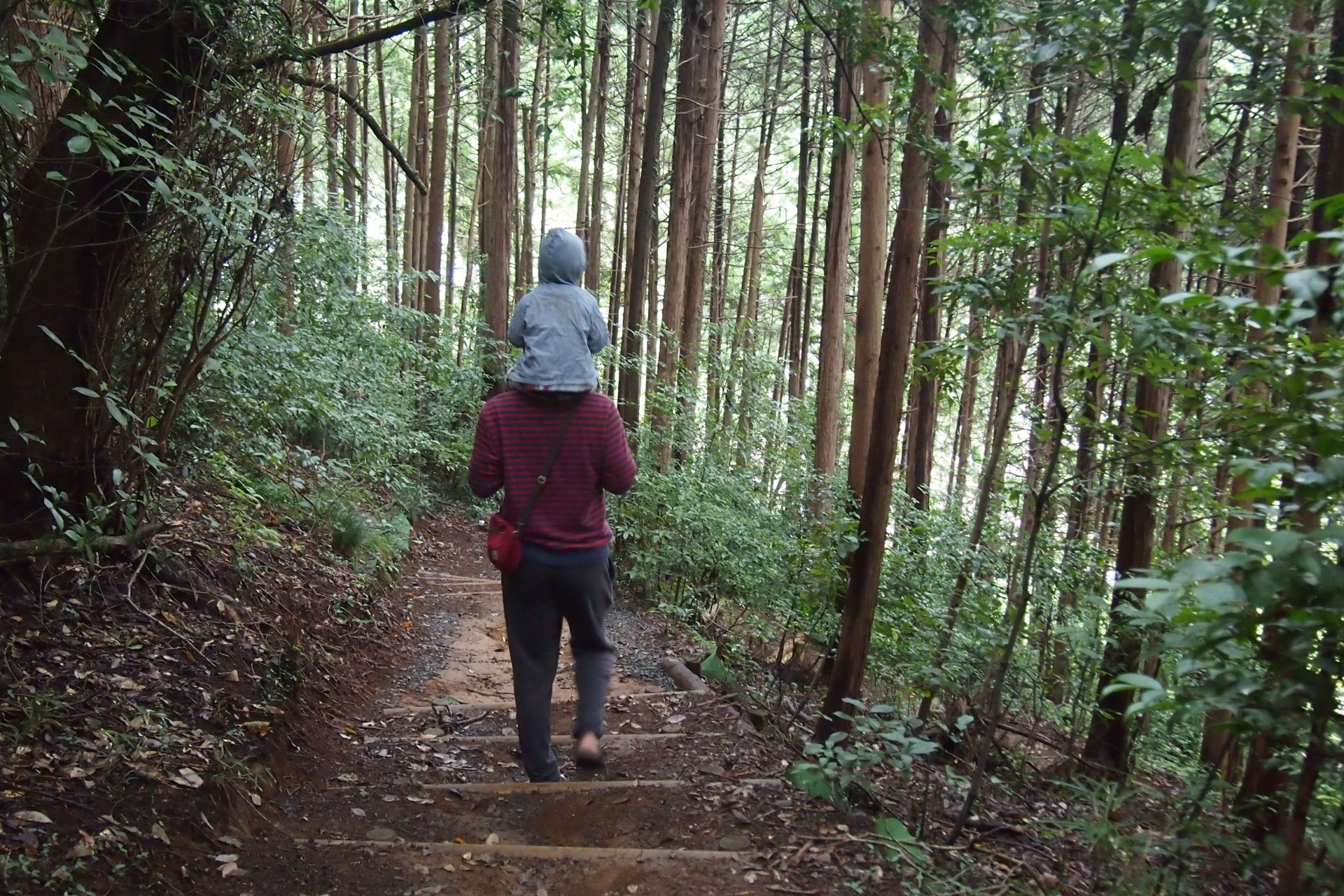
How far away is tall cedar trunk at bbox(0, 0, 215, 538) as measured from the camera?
3.67m

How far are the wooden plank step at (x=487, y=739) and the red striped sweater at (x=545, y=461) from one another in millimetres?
1336

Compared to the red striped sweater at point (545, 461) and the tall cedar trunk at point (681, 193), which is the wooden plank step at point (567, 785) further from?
the tall cedar trunk at point (681, 193)

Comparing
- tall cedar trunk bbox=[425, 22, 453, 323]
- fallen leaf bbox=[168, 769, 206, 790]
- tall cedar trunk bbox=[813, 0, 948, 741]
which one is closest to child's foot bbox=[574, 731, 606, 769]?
tall cedar trunk bbox=[813, 0, 948, 741]

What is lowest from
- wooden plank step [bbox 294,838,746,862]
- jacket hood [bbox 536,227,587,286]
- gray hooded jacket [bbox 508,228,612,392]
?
wooden plank step [bbox 294,838,746,862]

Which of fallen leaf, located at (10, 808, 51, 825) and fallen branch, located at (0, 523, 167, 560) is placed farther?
fallen branch, located at (0, 523, 167, 560)

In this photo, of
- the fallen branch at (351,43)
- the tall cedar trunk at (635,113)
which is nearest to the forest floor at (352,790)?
the fallen branch at (351,43)

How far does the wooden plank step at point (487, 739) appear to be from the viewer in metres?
4.52

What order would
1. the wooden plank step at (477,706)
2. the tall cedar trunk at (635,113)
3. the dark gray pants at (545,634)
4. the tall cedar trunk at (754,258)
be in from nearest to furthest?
the dark gray pants at (545,634)
the wooden plank step at (477,706)
the tall cedar trunk at (754,258)
the tall cedar trunk at (635,113)

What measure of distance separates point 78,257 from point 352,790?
2.63 m

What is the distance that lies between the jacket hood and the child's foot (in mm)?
2019

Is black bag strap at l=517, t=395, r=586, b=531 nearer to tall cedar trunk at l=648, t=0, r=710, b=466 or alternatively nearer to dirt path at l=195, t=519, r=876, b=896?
dirt path at l=195, t=519, r=876, b=896

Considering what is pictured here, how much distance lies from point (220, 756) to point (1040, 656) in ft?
16.2

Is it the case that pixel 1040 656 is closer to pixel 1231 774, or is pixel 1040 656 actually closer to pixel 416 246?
pixel 1231 774

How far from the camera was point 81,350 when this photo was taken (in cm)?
390
